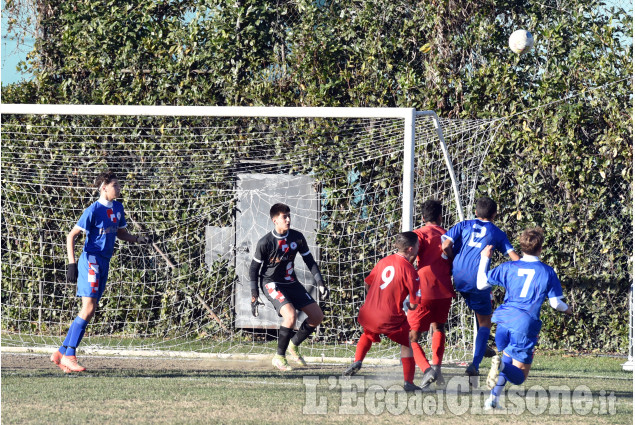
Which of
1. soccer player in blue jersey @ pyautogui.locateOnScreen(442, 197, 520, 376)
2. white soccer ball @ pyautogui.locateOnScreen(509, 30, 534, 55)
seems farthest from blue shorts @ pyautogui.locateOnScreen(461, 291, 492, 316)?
white soccer ball @ pyautogui.locateOnScreen(509, 30, 534, 55)

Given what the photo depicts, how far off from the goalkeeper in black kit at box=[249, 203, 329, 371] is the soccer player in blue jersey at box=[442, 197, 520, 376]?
4.11ft

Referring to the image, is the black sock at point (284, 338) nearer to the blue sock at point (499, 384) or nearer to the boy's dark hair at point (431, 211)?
the boy's dark hair at point (431, 211)

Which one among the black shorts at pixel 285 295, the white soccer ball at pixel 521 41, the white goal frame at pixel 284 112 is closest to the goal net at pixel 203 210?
the white soccer ball at pixel 521 41

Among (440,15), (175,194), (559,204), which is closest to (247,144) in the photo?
(175,194)

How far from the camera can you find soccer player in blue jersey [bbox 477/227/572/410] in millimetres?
5340

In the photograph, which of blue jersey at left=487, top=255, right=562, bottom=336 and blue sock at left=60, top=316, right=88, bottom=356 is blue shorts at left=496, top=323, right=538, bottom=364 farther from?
blue sock at left=60, top=316, right=88, bottom=356

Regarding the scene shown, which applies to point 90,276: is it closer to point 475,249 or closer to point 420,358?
point 420,358

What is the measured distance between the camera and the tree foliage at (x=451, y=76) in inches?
341

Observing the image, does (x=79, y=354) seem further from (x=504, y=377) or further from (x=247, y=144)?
(x=504, y=377)

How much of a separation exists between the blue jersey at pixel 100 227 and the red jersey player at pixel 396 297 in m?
2.32

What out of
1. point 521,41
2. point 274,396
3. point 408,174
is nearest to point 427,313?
point 408,174

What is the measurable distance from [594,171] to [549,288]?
148 inches

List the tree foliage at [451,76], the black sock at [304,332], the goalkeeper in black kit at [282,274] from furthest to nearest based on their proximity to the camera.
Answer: the tree foliage at [451,76] → the black sock at [304,332] → the goalkeeper in black kit at [282,274]

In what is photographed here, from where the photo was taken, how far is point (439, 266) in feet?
21.5
